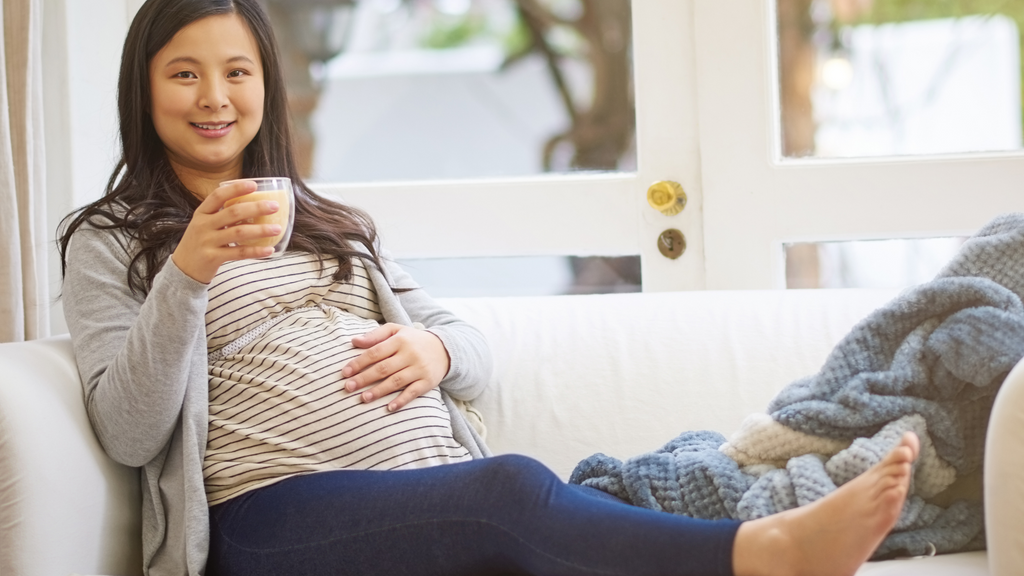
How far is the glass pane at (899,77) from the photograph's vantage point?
2117 mm

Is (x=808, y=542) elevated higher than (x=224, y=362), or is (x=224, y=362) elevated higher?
(x=224, y=362)

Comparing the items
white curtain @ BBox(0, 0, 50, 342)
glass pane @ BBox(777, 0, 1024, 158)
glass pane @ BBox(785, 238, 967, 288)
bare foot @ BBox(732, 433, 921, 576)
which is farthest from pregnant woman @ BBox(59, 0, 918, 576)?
glass pane @ BBox(777, 0, 1024, 158)

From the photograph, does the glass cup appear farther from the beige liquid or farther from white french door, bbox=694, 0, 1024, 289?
white french door, bbox=694, 0, 1024, 289

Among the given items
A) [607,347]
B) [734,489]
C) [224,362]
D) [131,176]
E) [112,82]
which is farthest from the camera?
[112,82]

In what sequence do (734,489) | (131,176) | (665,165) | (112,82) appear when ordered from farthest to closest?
(112,82)
(665,165)
(131,176)
(734,489)

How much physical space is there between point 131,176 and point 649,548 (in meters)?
1.03

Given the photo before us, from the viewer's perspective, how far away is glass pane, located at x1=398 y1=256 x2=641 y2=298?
2.33 meters

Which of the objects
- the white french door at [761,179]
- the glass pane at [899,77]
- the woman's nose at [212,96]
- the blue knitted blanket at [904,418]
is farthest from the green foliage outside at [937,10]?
the woman's nose at [212,96]

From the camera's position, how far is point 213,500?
136cm

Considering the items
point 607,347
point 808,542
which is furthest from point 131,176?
point 808,542

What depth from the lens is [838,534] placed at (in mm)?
1022

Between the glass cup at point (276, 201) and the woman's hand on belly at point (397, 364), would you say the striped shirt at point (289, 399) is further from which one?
the glass cup at point (276, 201)

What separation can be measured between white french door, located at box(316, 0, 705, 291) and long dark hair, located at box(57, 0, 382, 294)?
1.88 ft

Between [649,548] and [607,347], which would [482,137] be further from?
[649,548]
